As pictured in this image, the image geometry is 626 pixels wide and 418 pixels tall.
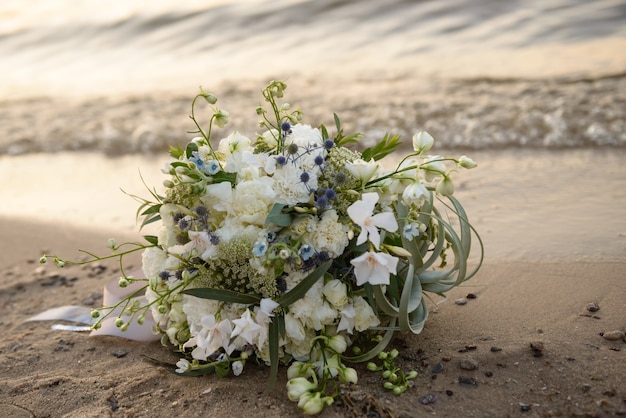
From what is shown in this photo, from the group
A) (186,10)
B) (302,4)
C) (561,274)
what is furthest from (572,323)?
(186,10)

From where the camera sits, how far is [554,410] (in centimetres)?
218

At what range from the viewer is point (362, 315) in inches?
95.8

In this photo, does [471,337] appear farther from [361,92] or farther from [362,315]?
[361,92]

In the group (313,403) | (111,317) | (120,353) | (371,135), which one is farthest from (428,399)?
(371,135)

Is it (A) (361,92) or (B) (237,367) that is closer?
(B) (237,367)

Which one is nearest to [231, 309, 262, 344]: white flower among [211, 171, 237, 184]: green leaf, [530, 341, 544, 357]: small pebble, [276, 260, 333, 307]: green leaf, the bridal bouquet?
the bridal bouquet

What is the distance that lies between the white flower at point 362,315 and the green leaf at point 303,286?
0.20 meters

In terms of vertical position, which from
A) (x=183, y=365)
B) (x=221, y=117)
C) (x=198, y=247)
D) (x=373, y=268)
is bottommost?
(x=183, y=365)

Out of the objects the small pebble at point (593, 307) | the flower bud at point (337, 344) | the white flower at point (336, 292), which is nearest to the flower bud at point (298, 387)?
the flower bud at point (337, 344)

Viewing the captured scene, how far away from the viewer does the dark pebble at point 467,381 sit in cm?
238

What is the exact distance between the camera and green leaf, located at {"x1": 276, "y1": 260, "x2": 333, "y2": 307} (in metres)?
2.31

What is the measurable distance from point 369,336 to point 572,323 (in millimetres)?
792

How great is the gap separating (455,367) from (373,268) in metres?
0.54

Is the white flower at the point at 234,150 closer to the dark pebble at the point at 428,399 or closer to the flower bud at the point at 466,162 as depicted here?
the flower bud at the point at 466,162
